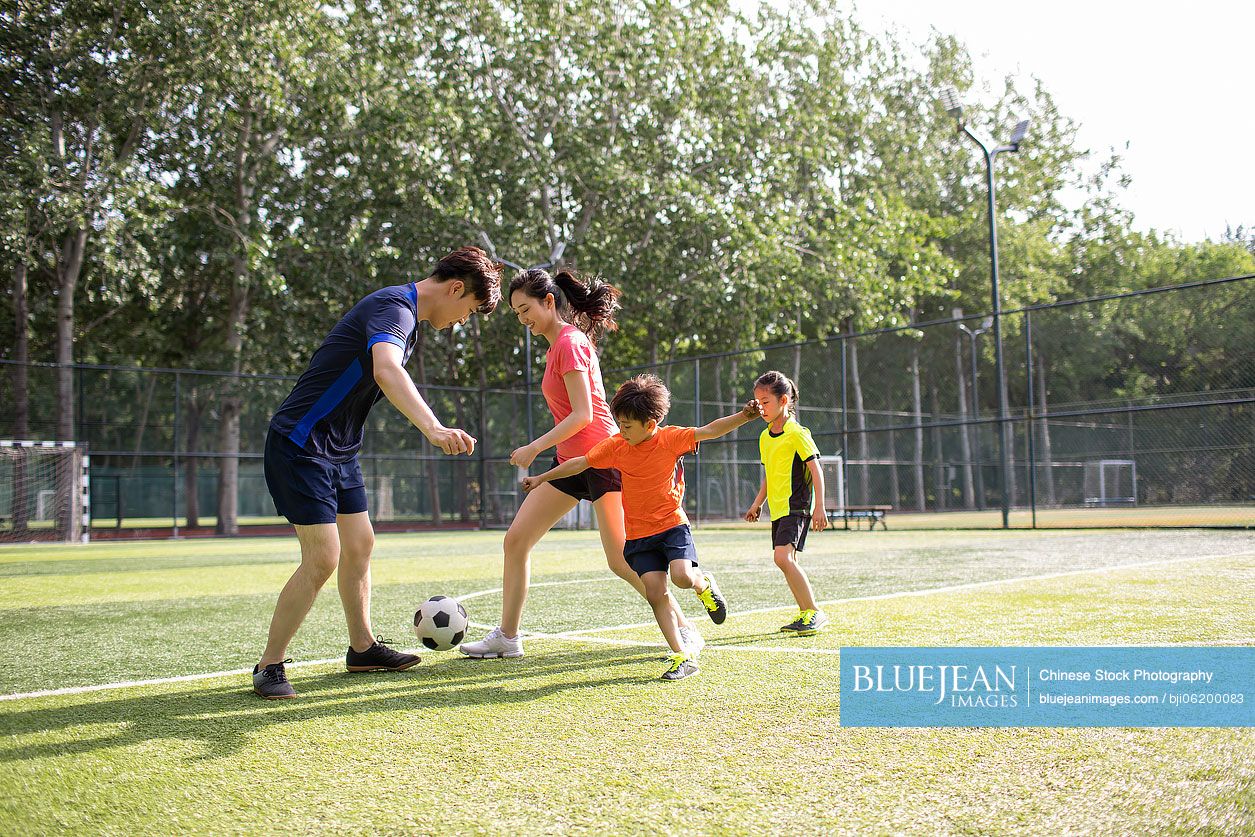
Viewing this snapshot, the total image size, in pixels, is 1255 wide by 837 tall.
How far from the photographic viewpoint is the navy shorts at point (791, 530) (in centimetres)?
609

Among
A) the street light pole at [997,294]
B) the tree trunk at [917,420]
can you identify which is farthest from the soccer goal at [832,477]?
the tree trunk at [917,420]

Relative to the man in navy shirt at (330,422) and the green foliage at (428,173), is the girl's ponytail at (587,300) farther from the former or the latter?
the green foliage at (428,173)

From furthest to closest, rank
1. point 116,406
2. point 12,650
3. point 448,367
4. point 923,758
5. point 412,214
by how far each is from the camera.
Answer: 1. point 448,367
2. point 412,214
3. point 116,406
4. point 12,650
5. point 923,758

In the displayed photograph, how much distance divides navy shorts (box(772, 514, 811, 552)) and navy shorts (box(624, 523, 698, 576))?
146 centimetres

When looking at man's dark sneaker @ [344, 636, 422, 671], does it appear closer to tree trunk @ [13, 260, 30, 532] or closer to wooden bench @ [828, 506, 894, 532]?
wooden bench @ [828, 506, 894, 532]

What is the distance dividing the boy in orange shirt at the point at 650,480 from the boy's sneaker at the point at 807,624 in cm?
92

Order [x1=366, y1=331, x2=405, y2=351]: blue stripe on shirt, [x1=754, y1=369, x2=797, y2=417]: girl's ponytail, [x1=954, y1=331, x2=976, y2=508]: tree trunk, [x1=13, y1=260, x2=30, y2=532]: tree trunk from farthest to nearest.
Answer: [x1=954, y1=331, x2=976, y2=508]: tree trunk → [x1=13, y1=260, x2=30, y2=532]: tree trunk → [x1=754, y1=369, x2=797, y2=417]: girl's ponytail → [x1=366, y1=331, x2=405, y2=351]: blue stripe on shirt

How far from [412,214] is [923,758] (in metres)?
26.0

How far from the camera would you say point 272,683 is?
4.16 m

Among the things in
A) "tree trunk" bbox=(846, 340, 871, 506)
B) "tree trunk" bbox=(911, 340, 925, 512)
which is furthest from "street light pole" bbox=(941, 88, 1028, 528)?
"tree trunk" bbox=(911, 340, 925, 512)

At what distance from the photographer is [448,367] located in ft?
110

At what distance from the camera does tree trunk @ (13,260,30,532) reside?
21500 mm

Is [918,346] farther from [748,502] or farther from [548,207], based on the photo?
[548,207]

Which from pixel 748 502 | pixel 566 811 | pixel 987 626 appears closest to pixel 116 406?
pixel 748 502
